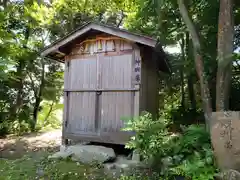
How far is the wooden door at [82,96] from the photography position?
766cm

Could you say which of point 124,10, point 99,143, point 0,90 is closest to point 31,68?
point 0,90

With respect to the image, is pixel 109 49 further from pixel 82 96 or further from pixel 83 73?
pixel 82 96

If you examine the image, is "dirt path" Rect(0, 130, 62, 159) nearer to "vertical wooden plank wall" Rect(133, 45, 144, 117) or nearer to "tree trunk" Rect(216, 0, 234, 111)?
"vertical wooden plank wall" Rect(133, 45, 144, 117)

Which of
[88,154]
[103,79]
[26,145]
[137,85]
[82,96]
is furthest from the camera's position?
[26,145]

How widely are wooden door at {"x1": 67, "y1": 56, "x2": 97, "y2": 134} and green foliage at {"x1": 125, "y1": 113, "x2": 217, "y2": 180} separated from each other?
236cm

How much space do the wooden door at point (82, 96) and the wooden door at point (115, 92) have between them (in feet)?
1.11

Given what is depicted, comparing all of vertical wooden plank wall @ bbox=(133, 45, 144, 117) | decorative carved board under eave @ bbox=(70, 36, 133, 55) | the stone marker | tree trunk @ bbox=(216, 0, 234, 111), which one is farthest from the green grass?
decorative carved board under eave @ bbox=(70, 36, 133, 55)

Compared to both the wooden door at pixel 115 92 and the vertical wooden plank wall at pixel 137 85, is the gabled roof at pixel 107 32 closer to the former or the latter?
the vertical wooden plank wall at pixel 137 85

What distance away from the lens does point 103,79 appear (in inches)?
296

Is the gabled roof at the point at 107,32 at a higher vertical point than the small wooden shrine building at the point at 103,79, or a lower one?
higher

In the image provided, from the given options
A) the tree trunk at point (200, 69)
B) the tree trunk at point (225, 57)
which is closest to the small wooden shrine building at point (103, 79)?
the tree trunk at point (200, 69)

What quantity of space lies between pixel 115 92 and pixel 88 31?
2.30 m

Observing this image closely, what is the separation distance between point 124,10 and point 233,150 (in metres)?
12.9

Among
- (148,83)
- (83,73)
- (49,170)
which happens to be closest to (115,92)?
(83,73)
